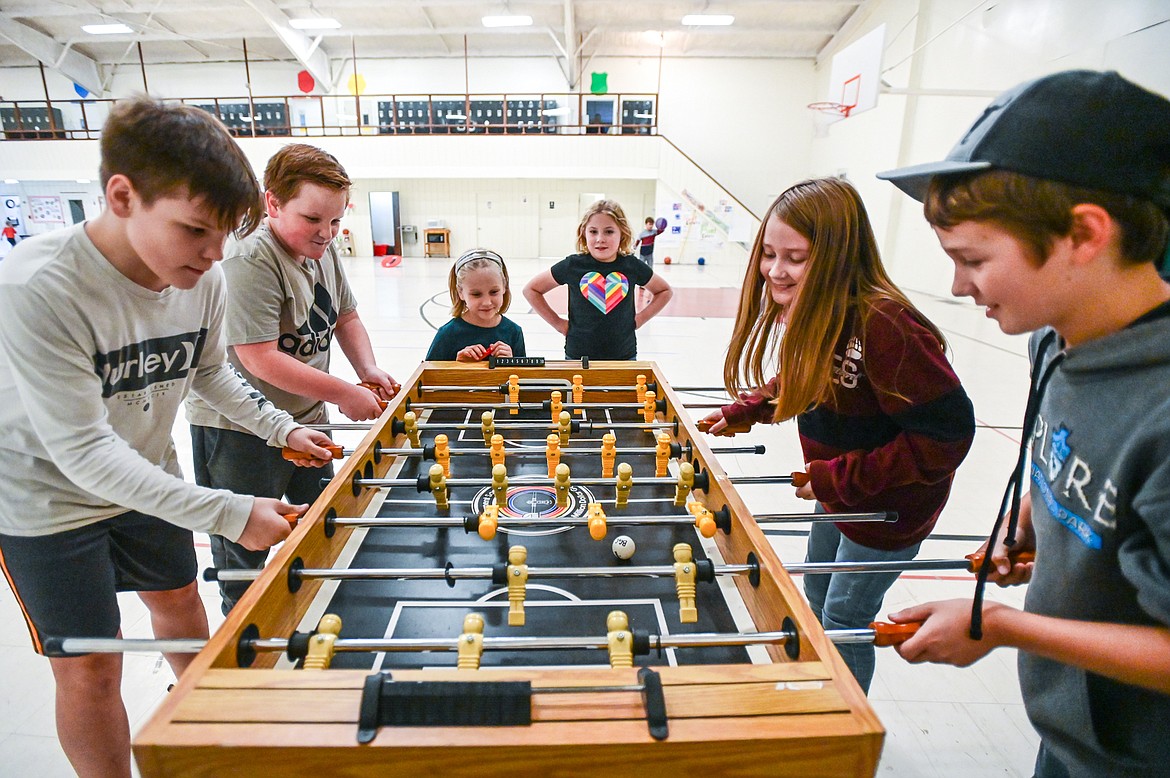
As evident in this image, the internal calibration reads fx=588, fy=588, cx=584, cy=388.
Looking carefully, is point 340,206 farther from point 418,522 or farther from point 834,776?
point 834,776

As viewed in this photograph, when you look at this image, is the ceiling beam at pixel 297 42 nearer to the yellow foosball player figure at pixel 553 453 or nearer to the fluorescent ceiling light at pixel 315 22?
the fluorescent ceiling light at pixel 315 22

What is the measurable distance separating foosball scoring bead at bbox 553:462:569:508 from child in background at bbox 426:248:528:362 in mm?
1153

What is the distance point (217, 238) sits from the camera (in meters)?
1.15

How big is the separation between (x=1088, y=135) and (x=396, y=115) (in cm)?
1622

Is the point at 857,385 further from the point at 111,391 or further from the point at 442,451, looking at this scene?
the point at 111,391

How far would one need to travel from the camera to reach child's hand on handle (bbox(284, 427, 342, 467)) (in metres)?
1.55

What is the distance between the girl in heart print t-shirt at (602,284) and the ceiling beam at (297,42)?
1298 cm

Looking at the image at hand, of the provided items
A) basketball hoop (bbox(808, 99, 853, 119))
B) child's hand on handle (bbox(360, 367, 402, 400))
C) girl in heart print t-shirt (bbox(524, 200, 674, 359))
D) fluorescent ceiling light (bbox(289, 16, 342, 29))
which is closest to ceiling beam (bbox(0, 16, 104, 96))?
fluorescent ceiling light (bbox(289, 16, 342, 29))

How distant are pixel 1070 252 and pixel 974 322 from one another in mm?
8987

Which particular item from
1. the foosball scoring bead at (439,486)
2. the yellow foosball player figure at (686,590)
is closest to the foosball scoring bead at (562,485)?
the foosball scoring bead at (439,486)

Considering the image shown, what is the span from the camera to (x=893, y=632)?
34.3 inches

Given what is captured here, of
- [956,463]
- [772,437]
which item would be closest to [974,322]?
[772,437]

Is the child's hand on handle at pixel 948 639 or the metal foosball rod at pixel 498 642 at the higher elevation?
the child's hand on handle at pixel 948 639

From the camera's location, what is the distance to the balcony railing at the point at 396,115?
45.6ft
